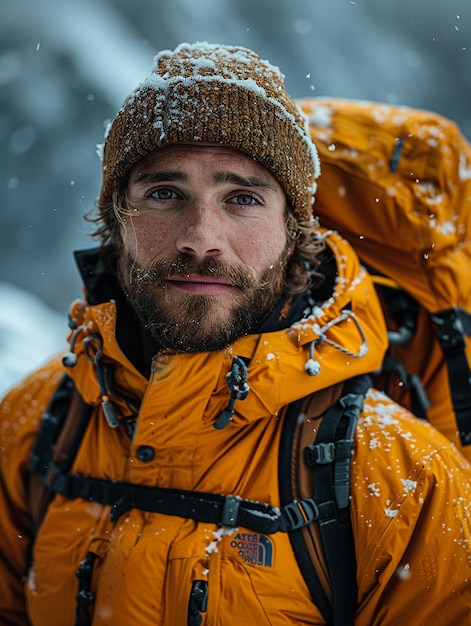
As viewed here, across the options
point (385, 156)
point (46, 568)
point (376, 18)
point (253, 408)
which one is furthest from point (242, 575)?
point (376, 18)

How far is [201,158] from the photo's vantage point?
2.00 meters

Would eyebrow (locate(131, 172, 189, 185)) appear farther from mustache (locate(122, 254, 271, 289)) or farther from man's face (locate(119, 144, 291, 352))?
mustache (locate(122, 254, 271, 289))

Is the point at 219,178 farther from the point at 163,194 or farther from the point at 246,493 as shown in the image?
the point at 246,493

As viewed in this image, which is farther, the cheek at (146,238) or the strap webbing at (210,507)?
the cheek at (146,238)

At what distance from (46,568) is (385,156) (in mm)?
2219

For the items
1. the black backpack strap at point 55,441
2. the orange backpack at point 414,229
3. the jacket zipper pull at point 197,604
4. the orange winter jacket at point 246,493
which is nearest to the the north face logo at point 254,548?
the orange winter jacket at point 246,493

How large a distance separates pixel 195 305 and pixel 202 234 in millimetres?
258

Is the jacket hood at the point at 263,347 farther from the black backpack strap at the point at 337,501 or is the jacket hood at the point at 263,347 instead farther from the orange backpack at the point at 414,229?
the orange backpack at the point at 414,229

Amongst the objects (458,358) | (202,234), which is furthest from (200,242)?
(458,358)

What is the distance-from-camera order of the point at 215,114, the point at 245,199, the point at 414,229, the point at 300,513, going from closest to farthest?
the point at 300,513 → the point at 215,114 → the point at 245,199 → the point at 414,229

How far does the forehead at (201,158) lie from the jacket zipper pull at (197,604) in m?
1.41

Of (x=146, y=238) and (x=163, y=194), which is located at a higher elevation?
(x=163, y=194)

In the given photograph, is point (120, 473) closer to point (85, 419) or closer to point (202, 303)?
point (85, 419)

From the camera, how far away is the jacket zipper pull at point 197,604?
1746 millimetres
